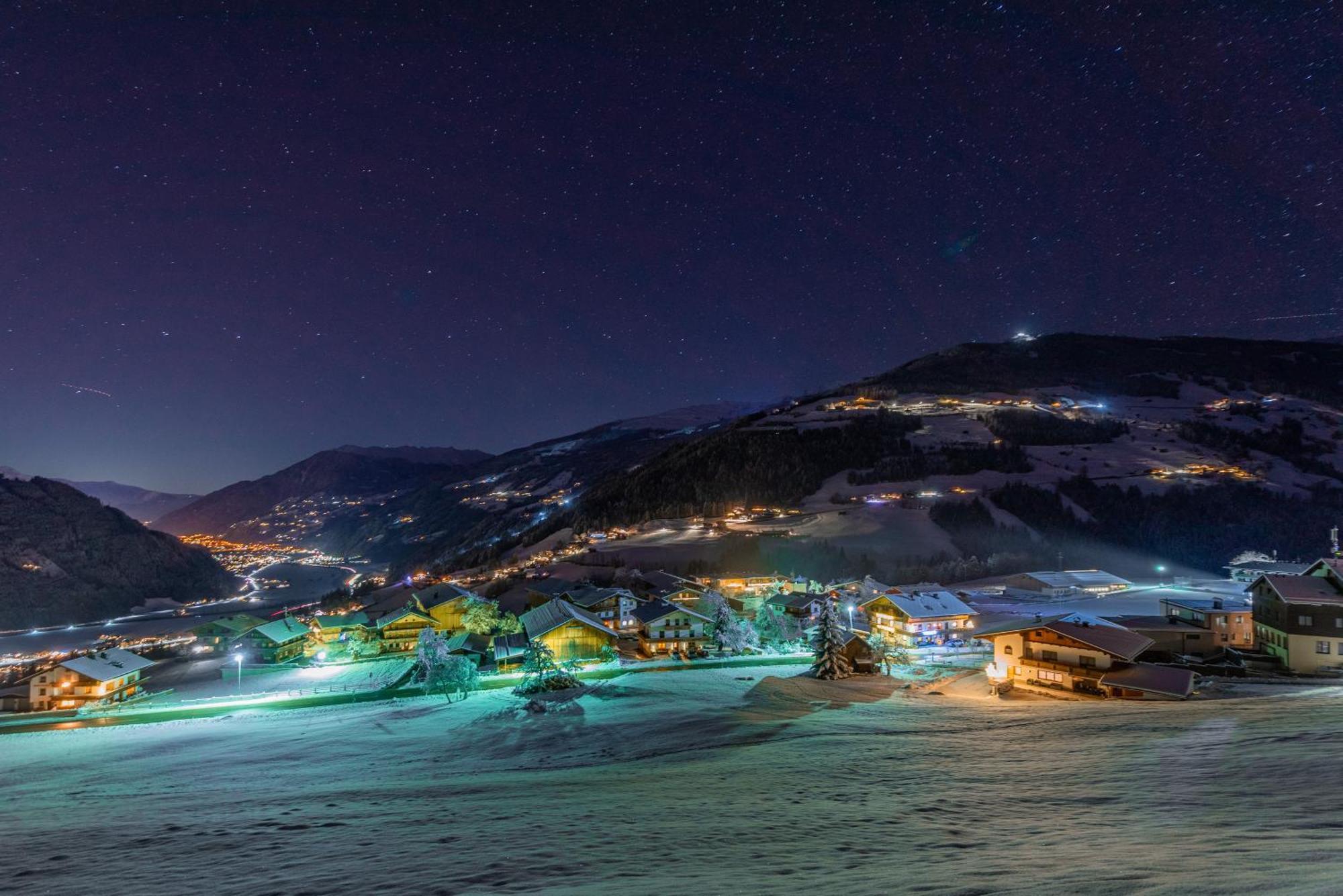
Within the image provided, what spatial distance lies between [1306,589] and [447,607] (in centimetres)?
5239

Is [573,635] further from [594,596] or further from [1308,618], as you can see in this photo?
[1308,618]

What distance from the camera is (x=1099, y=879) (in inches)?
210

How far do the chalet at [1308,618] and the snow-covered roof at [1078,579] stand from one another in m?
26.7

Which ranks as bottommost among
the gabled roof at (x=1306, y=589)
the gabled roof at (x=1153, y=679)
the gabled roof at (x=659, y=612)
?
the gabled roof at (x=1153, y=679)

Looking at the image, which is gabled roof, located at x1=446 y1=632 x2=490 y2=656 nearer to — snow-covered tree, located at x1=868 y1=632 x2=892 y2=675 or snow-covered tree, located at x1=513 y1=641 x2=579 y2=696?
snow-covered tree, located at x1=513 y1=641 x2=579 y2=696

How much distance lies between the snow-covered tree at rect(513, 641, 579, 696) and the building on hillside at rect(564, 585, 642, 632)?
16.8m

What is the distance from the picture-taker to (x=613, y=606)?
49.5m

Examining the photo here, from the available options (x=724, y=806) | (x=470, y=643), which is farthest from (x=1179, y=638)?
(x=470, y=643)

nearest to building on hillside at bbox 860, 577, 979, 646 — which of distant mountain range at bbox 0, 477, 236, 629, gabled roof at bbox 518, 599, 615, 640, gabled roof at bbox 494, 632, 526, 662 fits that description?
gabled roof at bbox 518, 599, 615, 640

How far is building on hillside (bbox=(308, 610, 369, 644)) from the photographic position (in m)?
53.1

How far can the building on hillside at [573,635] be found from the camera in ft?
127

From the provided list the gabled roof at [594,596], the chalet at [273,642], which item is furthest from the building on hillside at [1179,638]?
the chalet at [273,642]

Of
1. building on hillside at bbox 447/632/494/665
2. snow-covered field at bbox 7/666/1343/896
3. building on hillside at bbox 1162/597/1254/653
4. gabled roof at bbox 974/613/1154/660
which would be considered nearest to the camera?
snow-covered field at bbox 7/666/1343/896

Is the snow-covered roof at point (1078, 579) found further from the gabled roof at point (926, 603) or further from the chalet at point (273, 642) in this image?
the chalet at point (273, 642)
